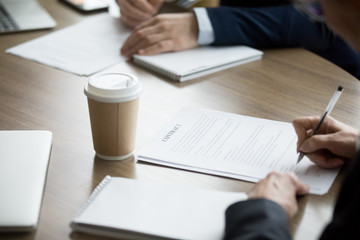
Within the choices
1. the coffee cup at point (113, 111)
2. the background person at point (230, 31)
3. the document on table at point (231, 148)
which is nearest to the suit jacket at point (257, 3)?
the background person at point (230, 31)

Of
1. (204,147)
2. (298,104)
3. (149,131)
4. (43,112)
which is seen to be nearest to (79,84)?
(43,112)

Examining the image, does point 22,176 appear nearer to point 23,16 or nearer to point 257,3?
point 23,16

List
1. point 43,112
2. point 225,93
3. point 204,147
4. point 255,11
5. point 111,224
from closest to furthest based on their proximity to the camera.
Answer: point 111,224
point 204,147
point 43,112
point 225,93
point 255,11

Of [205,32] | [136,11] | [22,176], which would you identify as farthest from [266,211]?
[136,11]

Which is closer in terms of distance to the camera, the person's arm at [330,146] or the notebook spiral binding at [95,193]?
the notebook spiral binding at [95,193]

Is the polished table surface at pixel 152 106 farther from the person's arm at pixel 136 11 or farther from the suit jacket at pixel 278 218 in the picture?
the person's arm at pixel 136 11

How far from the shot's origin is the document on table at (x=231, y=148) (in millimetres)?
985

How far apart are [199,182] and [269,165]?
0.51ft

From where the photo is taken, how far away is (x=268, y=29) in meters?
1.58

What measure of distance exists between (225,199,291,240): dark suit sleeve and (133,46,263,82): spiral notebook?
23.8 inches

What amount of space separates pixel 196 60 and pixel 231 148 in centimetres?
46

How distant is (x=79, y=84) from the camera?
1324 mm

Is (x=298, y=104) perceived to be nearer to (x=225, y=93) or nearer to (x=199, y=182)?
(x=225, y=93)

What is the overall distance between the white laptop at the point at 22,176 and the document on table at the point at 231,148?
20 cm
